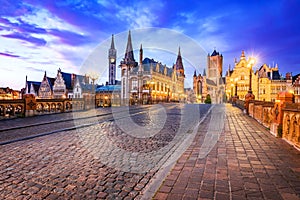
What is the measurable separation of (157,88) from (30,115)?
4526 cm

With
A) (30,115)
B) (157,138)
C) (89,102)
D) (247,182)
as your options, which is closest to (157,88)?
(89,102)

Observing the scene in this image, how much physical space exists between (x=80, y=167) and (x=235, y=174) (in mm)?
3238

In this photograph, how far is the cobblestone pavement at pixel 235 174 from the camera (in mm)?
2814

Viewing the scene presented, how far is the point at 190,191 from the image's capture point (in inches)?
113

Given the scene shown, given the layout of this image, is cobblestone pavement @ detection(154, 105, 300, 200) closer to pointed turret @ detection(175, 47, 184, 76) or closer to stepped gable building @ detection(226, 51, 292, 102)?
stepped gable building @ detection(226, 51, 292, 102)

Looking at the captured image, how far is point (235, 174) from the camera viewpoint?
11.5 ft

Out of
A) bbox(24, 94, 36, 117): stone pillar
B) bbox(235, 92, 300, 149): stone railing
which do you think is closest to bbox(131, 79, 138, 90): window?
bbox(24, 94, 36, 117): stone pillar

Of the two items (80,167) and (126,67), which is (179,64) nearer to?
(126,67)

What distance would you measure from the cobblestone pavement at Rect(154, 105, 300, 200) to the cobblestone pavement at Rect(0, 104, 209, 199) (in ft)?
1.77

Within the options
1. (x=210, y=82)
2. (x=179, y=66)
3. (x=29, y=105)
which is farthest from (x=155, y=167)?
(x=210, y=82)

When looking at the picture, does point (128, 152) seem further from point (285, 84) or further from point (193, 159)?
point (285, 84)

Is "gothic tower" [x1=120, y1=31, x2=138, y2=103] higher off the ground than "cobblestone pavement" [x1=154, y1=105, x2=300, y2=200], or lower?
higher

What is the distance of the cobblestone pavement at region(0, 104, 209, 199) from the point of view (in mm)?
2969

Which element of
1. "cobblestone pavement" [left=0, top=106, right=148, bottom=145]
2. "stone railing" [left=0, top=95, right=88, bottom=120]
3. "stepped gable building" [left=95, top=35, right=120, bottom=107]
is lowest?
"cobblestone pavement" [left=0, top=106, right=148, bottom=145]
